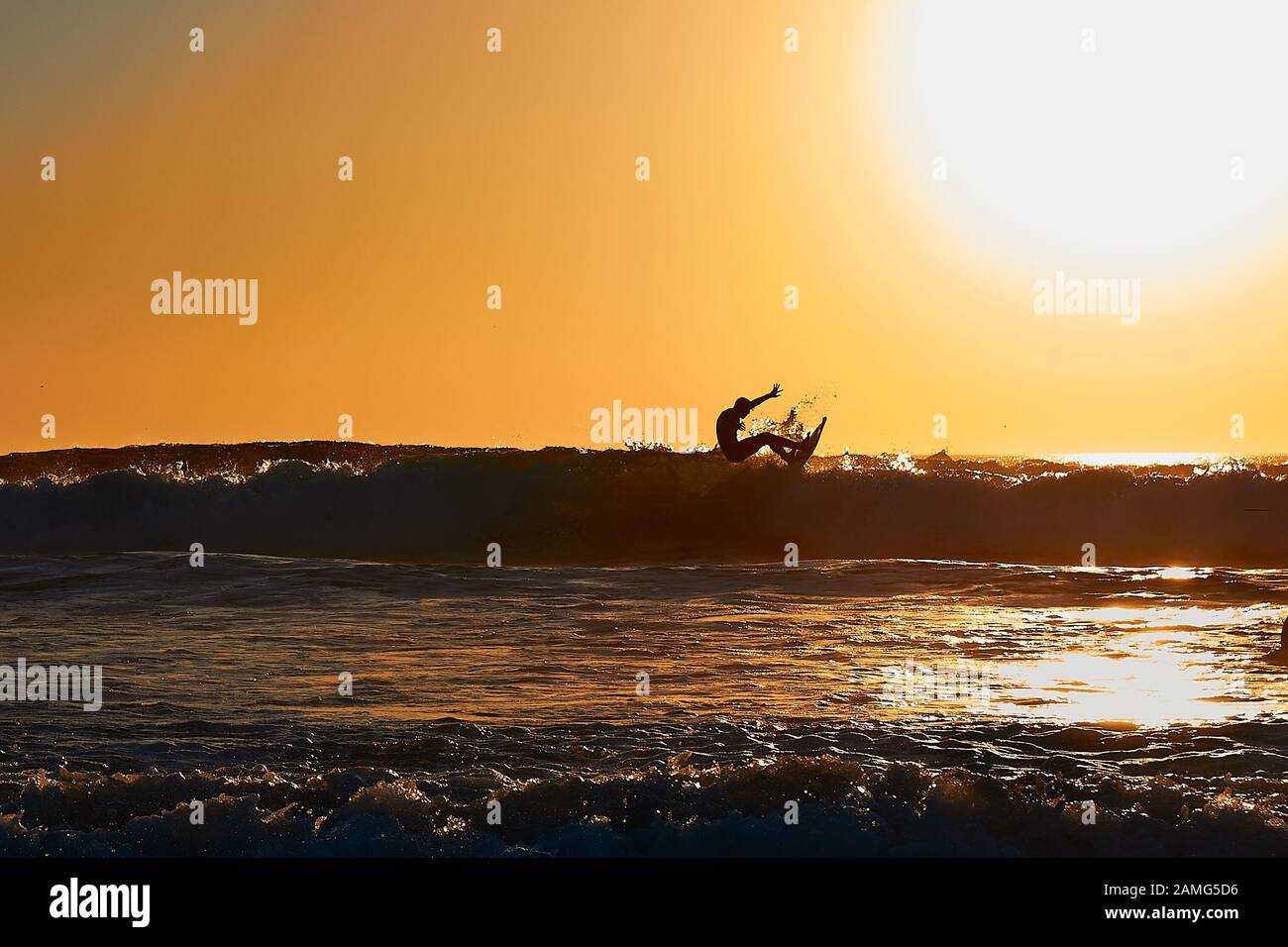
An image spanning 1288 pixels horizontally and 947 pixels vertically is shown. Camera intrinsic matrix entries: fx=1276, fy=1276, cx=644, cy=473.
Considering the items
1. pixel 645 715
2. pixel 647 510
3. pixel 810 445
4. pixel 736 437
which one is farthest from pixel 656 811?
pixel 647 510

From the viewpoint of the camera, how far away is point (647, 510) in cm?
2808

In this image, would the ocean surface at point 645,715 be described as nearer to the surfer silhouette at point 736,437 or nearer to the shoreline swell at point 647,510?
the surfer silhouette at point 736,437

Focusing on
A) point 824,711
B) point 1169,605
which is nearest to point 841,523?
point 1169,605

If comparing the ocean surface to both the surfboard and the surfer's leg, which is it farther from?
the surfboard

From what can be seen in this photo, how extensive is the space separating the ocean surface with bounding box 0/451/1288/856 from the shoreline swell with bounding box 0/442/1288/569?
359 inches

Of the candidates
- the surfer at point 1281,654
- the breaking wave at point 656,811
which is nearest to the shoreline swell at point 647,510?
the surfer at point 1281,654

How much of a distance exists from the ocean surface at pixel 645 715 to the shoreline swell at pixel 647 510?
913 cm

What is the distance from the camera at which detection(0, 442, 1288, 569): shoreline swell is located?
25969 mm

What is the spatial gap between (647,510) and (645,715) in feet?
63.8

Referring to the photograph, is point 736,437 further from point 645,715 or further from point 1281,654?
point 645,715

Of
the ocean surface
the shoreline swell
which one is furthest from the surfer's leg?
the ocean surface

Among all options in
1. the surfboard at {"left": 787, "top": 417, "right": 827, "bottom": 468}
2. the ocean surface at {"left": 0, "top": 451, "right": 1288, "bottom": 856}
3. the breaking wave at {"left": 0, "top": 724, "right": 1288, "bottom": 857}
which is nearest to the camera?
the breaking wave at {"left": 0, "top": 724, "right": 1288, "bottom": 857}

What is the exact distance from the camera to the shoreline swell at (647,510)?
25969 millimetres
